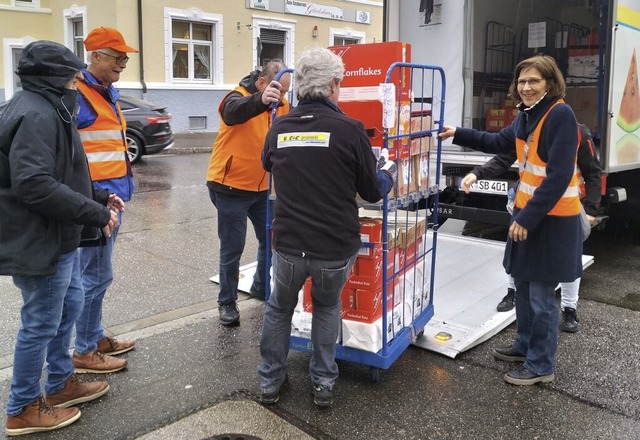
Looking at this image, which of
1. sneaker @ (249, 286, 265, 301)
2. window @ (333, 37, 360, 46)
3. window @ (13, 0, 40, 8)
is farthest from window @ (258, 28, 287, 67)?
sneaker @ (249, 286, 265, 301)

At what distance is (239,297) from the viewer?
16.1 ft

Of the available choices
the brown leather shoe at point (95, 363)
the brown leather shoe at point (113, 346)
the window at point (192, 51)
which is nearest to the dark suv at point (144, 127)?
the window at point (192, 51)

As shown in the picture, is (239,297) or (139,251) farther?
(139,251)

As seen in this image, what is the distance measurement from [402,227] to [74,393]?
194 cm

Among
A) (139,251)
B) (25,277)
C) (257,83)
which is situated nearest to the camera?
(25,277)

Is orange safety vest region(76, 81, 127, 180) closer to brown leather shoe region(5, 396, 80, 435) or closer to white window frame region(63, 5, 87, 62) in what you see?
brown leather shoe region(5, 396, 80, 435)

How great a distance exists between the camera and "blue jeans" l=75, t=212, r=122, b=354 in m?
3.49

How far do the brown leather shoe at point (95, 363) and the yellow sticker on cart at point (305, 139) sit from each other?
5.47ft

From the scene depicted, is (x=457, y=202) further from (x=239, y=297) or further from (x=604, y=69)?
(x=239, y=297)

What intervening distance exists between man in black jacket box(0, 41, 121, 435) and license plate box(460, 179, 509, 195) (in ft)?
12.6

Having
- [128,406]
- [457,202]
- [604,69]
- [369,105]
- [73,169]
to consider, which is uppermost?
[604,69]

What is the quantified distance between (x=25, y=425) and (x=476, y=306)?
10.1ft

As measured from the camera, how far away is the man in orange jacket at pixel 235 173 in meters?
3.96

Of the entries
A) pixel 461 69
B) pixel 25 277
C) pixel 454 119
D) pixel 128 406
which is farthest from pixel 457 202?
pixel 25 277
